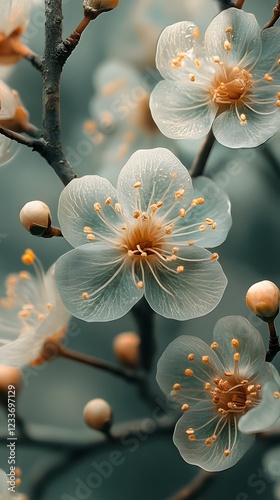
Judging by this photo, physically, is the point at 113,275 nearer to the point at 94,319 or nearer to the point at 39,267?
the point at 94,319

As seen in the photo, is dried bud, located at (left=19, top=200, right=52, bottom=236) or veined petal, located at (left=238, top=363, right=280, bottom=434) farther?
dried bud, located at (left=19, top=200, right=52, bottom=236)

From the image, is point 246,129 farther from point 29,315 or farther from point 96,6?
point 29,315

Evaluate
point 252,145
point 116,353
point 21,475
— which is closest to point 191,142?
point 252,145

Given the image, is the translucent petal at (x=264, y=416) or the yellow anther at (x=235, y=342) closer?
the translucent petal at (x=264, y=416)

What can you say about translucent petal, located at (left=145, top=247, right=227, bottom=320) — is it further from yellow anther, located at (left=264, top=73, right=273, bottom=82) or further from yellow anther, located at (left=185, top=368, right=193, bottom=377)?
yellow anther, located at (left=264, top=73, right=273, bottom=82)

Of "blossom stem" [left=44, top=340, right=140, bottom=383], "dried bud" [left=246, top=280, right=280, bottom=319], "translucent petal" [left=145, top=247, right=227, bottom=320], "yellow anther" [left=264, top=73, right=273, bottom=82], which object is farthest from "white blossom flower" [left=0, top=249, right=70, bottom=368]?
"yellow anther" [left=264, top=73, right=273, bottom=82]

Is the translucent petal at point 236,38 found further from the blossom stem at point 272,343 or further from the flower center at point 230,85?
the blossom stem at point 272,343

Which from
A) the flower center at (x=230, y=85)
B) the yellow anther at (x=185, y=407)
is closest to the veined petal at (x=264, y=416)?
the yellow anther at (x=185, y=407)
